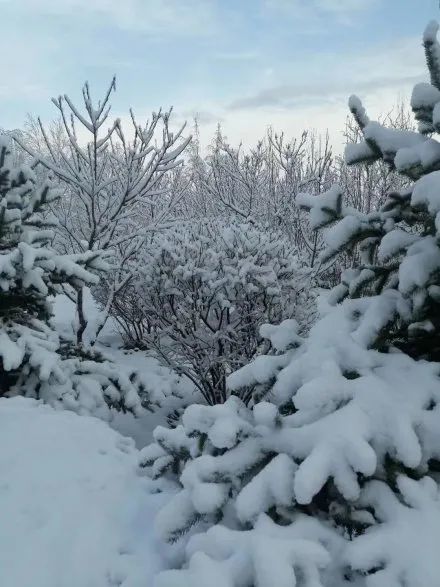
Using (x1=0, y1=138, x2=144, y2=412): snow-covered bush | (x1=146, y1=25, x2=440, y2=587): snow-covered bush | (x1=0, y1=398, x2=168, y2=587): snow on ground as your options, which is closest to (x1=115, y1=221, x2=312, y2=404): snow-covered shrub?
(x1=0, y1=138, x2=144, y2=412): snow-covered bush

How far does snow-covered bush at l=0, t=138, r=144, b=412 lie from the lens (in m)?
4.27

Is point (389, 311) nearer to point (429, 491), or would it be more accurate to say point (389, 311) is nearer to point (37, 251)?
point (429, 491)

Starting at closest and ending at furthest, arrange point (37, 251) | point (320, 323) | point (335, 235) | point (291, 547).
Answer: point (291, 547)
point (335, 235)
point (320, 323)
point (37, 251)

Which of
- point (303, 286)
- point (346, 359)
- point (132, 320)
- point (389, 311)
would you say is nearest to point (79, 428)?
point (346, 359)

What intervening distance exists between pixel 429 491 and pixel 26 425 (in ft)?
8.66

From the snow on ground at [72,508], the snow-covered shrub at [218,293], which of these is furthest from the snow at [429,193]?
the snow-covered shrub at [218,293]

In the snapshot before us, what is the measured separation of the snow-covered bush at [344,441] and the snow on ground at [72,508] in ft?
0.83

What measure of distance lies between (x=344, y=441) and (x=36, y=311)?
3918 millimetres

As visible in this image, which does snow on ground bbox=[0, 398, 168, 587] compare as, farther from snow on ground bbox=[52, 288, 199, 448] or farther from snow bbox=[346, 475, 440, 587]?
snow on ground bbox=[52, 288, 199, 448]

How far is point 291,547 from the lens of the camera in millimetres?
1641

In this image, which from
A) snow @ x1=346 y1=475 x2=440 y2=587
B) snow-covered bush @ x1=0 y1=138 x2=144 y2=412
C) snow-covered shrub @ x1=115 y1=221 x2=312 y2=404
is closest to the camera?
snow @ x1=346 y1=475 x2=440 y2=587

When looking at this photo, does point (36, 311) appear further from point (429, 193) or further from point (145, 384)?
point (429, 193)

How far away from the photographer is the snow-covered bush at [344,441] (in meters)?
1.65

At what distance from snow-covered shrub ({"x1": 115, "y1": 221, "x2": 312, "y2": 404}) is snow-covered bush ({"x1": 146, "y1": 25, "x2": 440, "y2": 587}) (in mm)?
3112
